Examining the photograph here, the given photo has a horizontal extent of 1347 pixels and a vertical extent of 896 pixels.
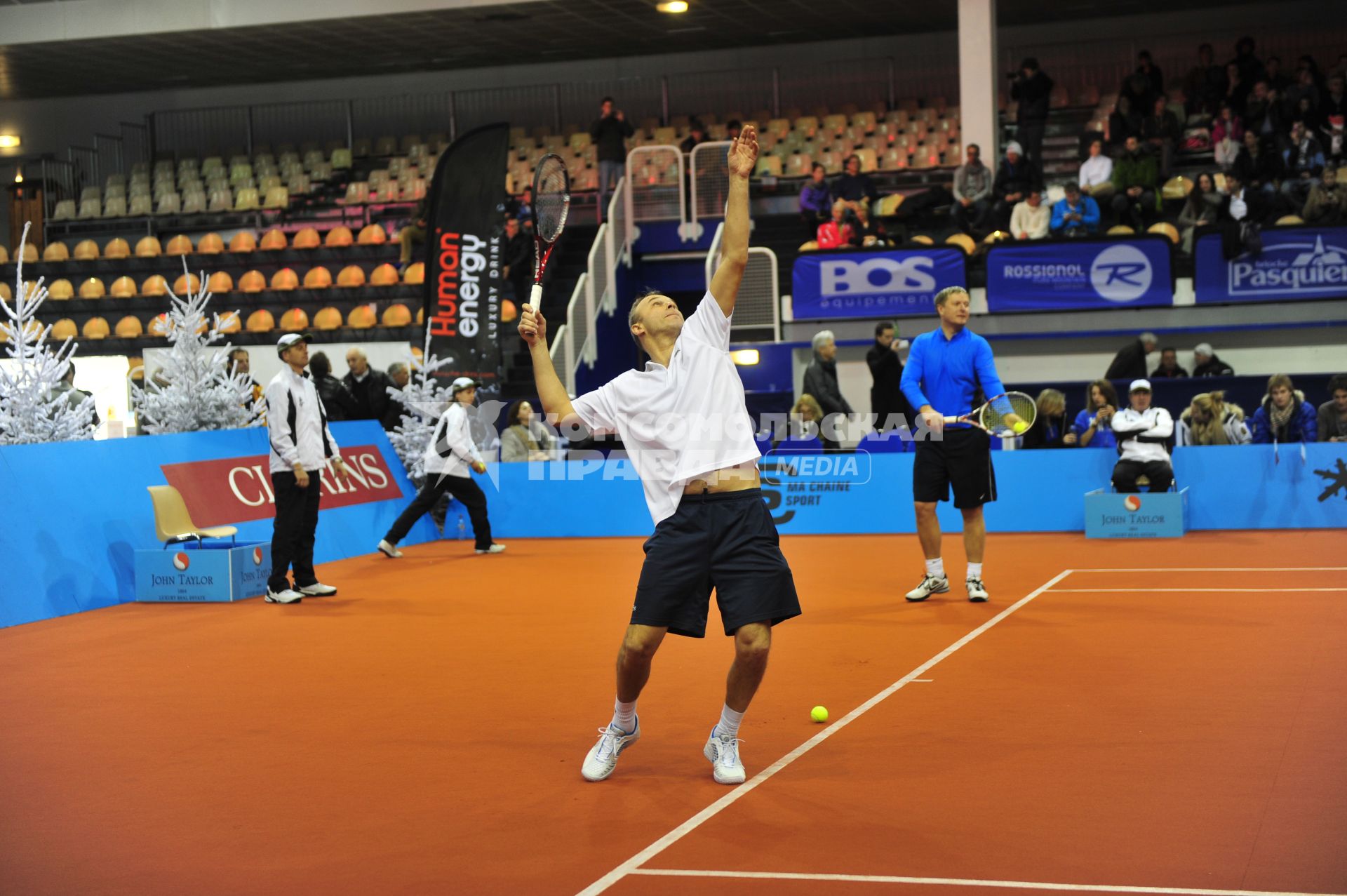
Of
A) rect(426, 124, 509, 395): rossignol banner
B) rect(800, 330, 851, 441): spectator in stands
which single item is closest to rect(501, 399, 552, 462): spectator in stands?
rect(426, 124, 509, 395): rossignol banner

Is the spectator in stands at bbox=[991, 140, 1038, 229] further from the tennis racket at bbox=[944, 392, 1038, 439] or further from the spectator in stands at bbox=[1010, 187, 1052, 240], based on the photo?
the tennis racket at bbox=[944, 392, 1038, 439]

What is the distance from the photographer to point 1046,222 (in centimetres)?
2086

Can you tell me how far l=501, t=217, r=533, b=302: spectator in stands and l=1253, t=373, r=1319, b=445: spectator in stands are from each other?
11.4m

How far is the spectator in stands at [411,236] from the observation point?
25.5 meters

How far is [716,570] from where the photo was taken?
552 centimetres

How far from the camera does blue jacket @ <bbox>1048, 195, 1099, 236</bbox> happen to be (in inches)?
804

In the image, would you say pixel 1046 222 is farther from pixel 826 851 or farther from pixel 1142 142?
pixel 826 851

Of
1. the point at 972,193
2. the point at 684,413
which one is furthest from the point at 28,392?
the point at 972,193

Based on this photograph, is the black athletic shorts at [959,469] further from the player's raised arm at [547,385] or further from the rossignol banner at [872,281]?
the rossignol banner at [872,281]

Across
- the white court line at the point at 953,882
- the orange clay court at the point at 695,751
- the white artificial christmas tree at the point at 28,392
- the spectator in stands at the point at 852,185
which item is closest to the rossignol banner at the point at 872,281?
the spectator in stands at the point at 852,185

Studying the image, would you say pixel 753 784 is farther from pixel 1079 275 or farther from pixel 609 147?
pixel 609 147

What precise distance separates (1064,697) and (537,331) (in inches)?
126

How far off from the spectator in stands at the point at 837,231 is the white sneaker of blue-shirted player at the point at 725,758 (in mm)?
16246

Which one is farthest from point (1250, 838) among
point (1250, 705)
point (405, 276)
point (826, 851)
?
point (405, 276)
